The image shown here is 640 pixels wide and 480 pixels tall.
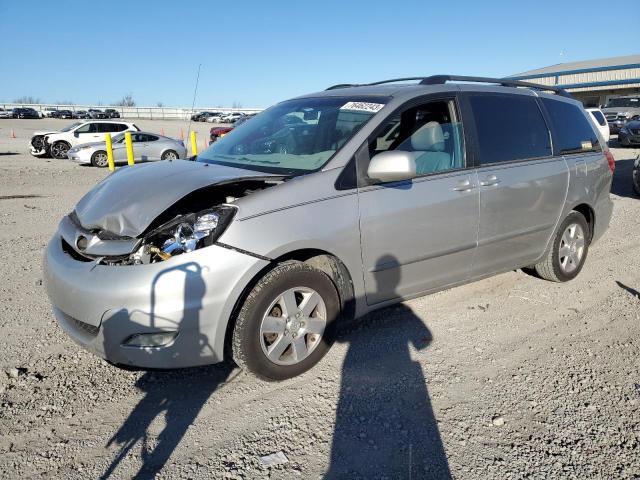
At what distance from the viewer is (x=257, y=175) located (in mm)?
3248

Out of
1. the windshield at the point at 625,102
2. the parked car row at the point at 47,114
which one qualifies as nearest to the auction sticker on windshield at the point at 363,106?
the windshield at the point at 625,102

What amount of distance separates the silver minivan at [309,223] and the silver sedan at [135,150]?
13.6 meters

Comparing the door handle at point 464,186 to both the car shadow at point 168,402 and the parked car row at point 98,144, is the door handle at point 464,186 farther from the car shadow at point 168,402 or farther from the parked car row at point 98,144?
the parked car row at point 98,144

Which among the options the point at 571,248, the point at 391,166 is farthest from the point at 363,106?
the point at 571,248

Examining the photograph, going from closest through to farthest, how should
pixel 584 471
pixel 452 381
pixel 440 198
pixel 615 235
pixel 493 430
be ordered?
pixel 584 471 → pixel 493 430 → pixel 452 381 → pixel 440 198 → pixel 615 235

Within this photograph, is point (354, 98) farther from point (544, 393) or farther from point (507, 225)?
point (544, 393)

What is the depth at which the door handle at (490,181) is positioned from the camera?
3.90 meters

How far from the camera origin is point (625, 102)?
27.8 meters

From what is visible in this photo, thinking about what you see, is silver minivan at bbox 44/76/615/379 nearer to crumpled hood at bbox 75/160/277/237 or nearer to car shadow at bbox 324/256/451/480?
crumpled hood at bbox 75/160/277/237

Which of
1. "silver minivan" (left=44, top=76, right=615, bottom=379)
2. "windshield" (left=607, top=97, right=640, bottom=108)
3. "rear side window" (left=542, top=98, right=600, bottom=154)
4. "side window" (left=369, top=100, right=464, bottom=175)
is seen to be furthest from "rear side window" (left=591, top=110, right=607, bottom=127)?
"side window" (left=369, top=100, right=464, bottom=175)

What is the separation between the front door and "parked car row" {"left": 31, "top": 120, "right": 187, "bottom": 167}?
15118 millimetres

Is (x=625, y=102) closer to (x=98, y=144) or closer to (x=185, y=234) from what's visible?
(x=98, y=144)

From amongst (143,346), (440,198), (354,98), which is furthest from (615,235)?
(143,346)

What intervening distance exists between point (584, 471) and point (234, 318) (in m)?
1.95
